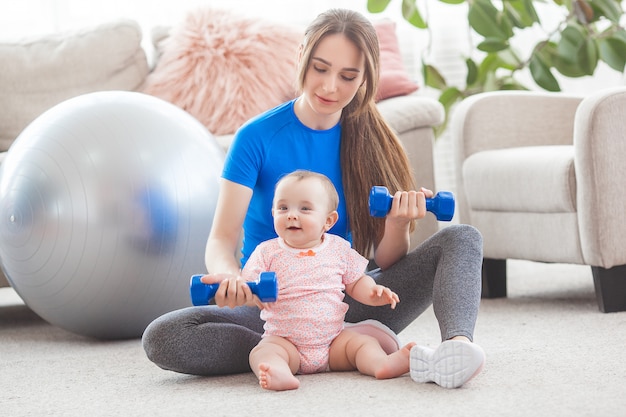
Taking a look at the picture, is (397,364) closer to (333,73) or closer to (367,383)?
(367,383)

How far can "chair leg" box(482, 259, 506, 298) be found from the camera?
2.78m

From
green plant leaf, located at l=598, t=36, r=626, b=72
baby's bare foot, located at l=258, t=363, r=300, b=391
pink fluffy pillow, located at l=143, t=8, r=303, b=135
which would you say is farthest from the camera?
green plant leaf, located at l=598, t=36, r=626, b=72

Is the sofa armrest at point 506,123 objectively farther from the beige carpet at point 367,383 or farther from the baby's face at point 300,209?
the baby's face at point 300,209

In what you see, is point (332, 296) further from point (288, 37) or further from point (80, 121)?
point (288, 37)

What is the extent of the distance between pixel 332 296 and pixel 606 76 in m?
2.86

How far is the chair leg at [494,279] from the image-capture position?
9.12ft

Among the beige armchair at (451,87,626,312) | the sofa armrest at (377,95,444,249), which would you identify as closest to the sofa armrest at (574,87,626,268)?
the beige armchair at (451,87,626,312)

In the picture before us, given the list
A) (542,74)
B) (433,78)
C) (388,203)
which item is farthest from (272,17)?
(388,203)

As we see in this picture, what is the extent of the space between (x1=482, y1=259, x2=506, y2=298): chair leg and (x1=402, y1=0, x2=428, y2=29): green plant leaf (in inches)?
51.2

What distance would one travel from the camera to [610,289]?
234cm

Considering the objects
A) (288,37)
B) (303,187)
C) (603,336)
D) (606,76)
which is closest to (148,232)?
(303,187)

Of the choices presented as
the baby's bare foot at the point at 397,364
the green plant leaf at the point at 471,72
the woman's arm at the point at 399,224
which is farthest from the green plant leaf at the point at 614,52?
the baby's bare foot at the point at 397,364

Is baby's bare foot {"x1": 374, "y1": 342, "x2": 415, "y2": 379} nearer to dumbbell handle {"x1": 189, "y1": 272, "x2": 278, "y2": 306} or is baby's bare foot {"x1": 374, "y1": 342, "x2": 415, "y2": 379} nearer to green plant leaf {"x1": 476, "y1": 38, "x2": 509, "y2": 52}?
dumbbell handle {"x1": 189, "y1": 272, "x2": 278, "y2": 306}

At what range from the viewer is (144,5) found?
13.6ft
